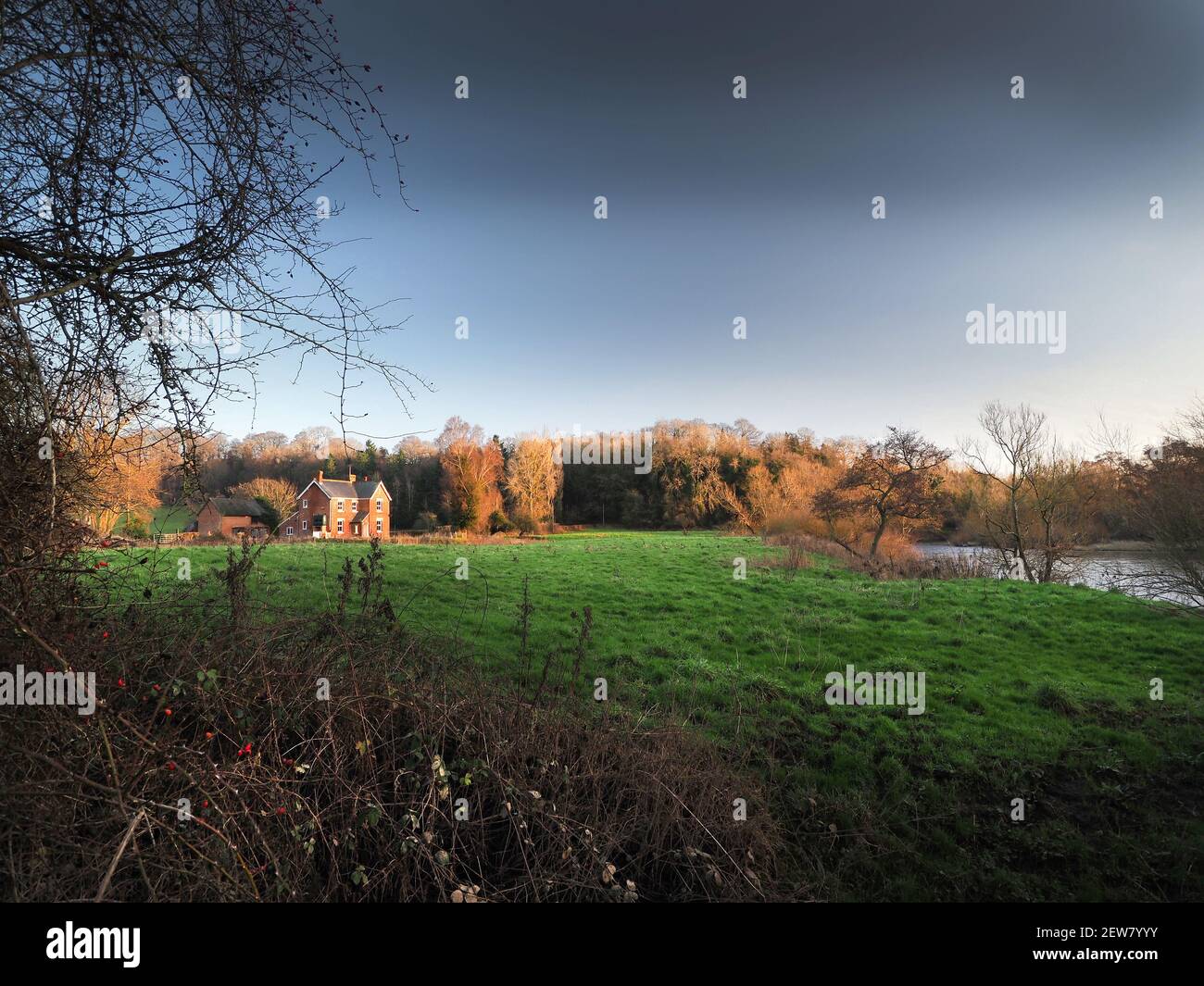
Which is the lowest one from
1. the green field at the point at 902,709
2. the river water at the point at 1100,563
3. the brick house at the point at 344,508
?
the green field at the point at 902,709

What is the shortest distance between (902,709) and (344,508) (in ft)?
65.2

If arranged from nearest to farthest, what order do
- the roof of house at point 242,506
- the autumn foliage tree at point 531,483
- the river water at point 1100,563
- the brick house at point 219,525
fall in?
1. the brick house at point 219,525
2. the roof of house at point 242,506
3. the river water at point 1100,563
4. the autumn foliage tree at point 531,483

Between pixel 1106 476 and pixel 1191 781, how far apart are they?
14782 mm

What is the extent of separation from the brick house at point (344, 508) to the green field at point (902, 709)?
6008 millimetres

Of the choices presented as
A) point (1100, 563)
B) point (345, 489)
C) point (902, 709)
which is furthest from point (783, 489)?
point (902, 709)

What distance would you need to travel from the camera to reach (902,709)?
7.07 m

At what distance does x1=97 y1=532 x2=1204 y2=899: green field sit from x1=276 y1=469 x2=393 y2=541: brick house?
237 inches

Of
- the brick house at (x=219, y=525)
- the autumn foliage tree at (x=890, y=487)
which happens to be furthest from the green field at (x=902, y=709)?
the autumn foliage tree at (x=890, y=487)

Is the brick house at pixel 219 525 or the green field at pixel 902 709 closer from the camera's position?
the brick house at pixel 219 525

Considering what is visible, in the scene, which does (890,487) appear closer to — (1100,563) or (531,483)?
(1100,563)

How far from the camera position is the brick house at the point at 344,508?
68.1 feet

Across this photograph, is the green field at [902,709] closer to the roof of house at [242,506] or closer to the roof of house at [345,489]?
the roof of house at [242,506]

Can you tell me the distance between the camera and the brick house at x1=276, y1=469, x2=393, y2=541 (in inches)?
818
